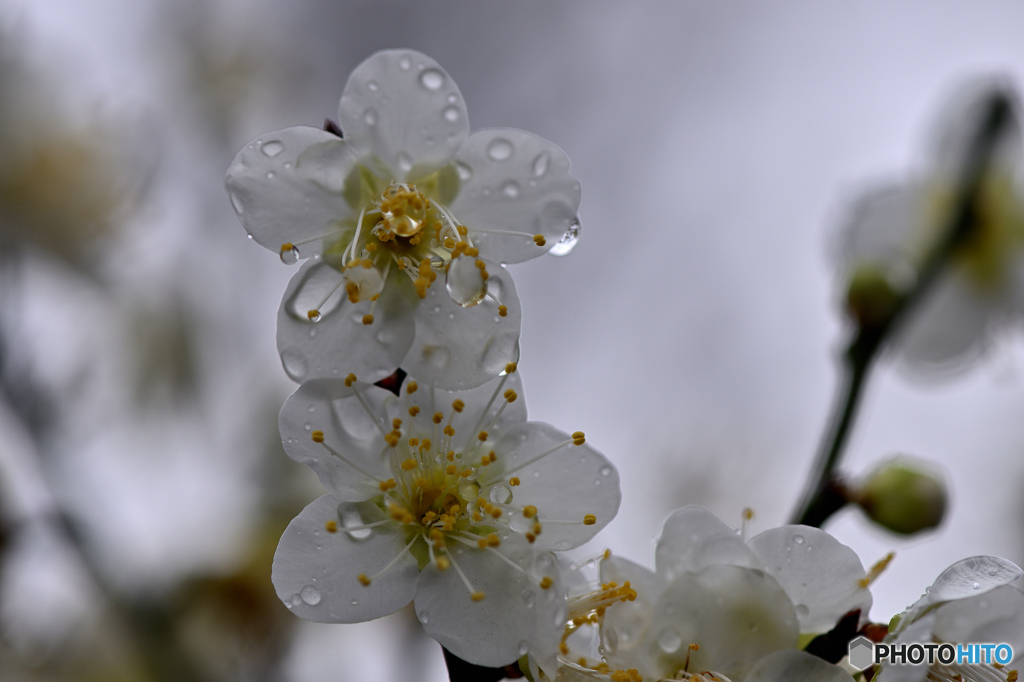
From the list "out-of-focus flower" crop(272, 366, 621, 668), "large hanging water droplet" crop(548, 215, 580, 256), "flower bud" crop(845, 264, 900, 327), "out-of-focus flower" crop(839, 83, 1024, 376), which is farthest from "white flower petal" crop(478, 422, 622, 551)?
"out-of-focus flower" crop(839, 83, 1024, 376)

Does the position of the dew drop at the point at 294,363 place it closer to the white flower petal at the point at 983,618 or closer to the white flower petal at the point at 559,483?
the white flower petal at the point at 559,483

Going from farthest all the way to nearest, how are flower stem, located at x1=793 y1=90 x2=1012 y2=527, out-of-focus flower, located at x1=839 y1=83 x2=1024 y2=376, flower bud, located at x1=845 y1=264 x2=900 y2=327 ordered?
out-of-focus flower, located at x1=839 y1=83 x2=1024 y2=376 < flower bud, located at x1=845 y1=264 x2=900 y2=327 < flower stem, located at x1=793 y1=90 x2=1012 y2=527

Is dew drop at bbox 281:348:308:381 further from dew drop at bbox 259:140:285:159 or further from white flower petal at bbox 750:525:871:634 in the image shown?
white flower petal at bbox 750:525:871:634


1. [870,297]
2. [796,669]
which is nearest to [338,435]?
[796,669]

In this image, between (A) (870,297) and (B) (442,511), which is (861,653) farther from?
(A) (870,297)

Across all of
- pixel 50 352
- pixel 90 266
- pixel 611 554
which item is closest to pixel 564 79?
pixel 90 266

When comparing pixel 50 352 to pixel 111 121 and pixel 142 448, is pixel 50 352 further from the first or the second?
pixel 111 121
